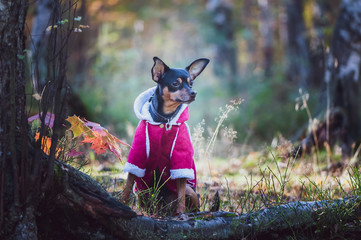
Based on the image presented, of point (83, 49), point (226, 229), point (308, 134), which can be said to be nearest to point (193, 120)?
point (83, 49)

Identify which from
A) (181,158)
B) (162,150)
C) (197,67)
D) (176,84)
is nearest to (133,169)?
(162,150)

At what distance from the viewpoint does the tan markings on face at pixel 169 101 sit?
3238 millimetres

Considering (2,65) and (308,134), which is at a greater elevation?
(2,65)

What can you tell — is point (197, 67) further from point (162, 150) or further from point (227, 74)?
point (227, 74)

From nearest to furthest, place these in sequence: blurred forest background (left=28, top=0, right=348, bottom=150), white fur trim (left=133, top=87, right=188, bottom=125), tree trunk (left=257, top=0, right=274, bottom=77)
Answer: white fur trim (left=133, top=87, right=188, bottom=125) → blurred forest background (left=28, top=0, right=348, bottom=150) → tree trunk (left=257, top=0, right=274, bottom=77)

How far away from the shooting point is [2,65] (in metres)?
2.02

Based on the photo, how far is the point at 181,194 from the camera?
9.87ft

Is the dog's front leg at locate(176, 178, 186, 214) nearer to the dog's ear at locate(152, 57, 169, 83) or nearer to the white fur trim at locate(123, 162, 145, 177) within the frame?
the white fur trim at locate(123, 162, 145, 177)

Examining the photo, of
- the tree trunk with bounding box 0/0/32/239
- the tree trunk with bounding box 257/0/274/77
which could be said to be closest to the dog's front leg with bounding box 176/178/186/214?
the tree trunk with bounding box 0/0/32/239

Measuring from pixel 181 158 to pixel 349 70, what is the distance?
434 centimetres

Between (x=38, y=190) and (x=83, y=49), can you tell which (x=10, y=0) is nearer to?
(x=38, y=190)

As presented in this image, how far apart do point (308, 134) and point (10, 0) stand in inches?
193

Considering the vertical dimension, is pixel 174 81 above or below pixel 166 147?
above

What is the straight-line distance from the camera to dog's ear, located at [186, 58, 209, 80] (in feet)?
11.3
